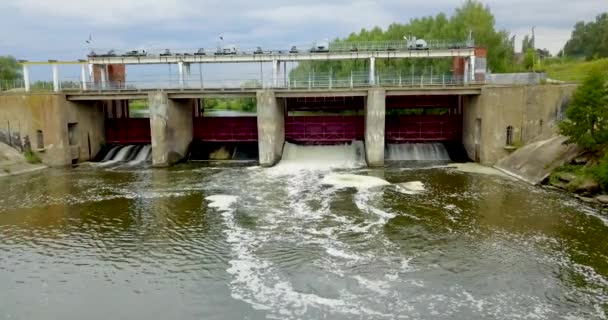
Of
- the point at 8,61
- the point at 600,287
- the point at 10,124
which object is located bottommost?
the point at 600,287

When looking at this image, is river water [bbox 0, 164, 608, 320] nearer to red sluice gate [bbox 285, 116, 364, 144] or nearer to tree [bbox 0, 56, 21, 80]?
red sluice gate [bbox 285, 116, 364, 144]

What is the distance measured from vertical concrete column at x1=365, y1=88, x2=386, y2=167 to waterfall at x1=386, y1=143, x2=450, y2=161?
318 centimetres

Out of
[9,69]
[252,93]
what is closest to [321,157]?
[252,93]

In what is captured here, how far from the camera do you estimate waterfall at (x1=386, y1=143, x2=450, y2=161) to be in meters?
37.0

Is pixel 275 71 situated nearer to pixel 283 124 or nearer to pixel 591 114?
pixel 283 124

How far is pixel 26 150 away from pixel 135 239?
21.3 metres

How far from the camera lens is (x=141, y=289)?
49.3ft

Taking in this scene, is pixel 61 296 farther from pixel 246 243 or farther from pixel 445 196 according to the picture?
pixel 445 196

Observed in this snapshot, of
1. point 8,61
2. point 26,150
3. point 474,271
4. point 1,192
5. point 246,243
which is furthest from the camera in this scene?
point 8,61

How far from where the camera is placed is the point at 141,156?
3894 centimetres

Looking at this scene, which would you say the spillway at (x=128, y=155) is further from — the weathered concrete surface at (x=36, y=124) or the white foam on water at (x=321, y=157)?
the white foam on water at (x=321, y=157)

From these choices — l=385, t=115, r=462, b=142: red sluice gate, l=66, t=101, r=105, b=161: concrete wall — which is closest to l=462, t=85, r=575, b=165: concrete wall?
l=385, t=115, r=462, b=142: red sluice gate

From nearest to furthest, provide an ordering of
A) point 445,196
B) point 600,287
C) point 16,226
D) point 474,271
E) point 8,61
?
point 600,287, point 474,271, point 16,226, point 445,196, point 8,61

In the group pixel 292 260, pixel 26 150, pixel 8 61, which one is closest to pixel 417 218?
pixel 292 260
